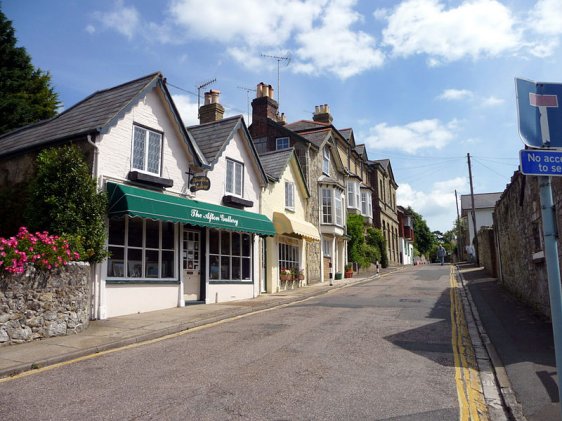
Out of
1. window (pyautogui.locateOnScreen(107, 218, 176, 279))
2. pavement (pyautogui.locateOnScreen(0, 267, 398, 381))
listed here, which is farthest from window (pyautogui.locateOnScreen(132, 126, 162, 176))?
pavement (pyautogui.locateOnScreen(0, 267, 398, 381))

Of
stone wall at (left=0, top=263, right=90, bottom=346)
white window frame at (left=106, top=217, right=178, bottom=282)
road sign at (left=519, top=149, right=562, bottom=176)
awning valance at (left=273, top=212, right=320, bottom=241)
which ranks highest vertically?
awning valance at (left=273, top=212, right=320, bottom=241)

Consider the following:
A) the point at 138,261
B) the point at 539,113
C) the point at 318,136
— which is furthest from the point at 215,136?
the point at 539,113

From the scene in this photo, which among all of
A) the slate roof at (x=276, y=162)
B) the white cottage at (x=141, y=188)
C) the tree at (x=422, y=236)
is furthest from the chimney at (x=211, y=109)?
the tree at (x=422, y=236)

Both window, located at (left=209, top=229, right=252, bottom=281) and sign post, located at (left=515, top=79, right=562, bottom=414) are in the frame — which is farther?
window, located at (left=209, top=229, right=252, bottom=281)

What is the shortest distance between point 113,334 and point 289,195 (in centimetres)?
1536

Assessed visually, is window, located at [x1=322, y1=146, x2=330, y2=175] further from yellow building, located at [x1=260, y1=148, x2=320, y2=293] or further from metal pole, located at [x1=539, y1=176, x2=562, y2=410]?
metal pole, located at [x1=539, y1=176, x2=562, y2=410]

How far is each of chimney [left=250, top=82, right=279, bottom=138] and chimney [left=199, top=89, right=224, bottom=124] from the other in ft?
18.5

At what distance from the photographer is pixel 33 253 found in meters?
Result: 9.39

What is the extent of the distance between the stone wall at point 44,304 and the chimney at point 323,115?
27662 millimetres

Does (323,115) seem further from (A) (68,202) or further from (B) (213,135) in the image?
(A) (68,202)

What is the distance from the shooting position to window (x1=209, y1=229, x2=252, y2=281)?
1688 cm

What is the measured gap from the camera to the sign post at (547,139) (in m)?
4.00

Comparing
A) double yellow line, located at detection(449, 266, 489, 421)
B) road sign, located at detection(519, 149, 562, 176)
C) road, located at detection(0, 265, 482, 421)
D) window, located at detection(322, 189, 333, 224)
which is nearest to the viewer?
road sign, located at detection(519, 149, 562, 176)

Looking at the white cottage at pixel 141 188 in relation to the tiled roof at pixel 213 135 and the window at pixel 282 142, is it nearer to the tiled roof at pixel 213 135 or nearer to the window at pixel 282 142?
the tiled roof at pixel 213 135
